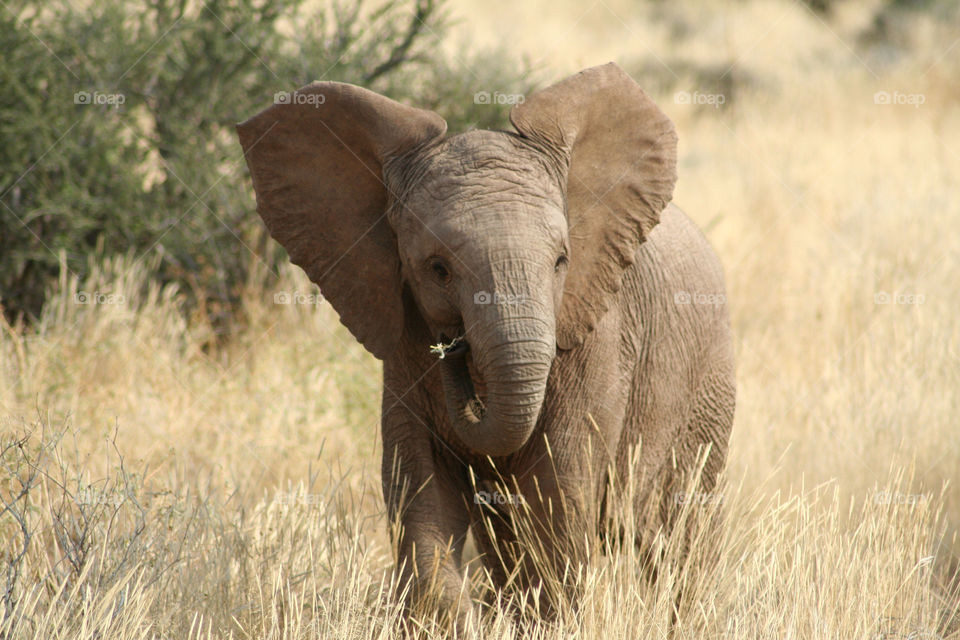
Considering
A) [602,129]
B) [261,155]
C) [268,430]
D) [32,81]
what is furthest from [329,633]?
[32,81]

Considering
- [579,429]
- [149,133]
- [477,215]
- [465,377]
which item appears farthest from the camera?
[149,133]

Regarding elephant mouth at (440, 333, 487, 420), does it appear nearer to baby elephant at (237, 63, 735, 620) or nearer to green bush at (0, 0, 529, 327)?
baby elephant at (237, 63, 735, 620)

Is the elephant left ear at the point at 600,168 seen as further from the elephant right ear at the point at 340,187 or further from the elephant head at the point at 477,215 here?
the elephant right ear at the point at 340,187

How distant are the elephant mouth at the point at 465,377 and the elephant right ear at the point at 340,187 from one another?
33cm

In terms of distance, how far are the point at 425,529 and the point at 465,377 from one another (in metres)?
0.69

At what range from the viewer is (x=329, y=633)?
14.7ft

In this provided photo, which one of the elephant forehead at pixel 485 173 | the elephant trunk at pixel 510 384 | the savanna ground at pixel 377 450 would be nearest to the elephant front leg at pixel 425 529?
the savanna ground at pixel 377 450

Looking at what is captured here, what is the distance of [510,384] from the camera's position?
13.5 feet

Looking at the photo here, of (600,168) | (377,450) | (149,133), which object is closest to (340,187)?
(600,168)

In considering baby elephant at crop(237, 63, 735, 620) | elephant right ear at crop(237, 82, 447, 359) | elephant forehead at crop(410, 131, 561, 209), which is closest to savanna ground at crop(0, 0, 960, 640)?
baby elephant at crop(237, 63, 735, 620)

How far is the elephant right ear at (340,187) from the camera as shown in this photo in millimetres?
4719

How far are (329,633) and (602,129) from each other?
219cm

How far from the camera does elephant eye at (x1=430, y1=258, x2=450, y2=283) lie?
14.3 feet

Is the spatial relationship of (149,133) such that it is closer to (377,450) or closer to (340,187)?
(377,450)
